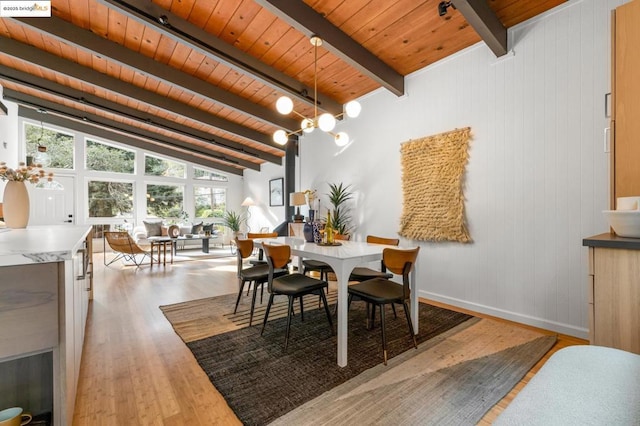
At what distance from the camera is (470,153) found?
310 centimetres

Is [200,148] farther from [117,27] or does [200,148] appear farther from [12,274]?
[12,274]

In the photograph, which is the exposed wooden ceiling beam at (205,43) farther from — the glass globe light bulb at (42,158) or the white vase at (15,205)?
the glass globe light bulb at (42,158)

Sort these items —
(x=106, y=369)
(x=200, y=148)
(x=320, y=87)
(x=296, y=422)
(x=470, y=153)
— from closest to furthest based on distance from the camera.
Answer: (x=296, y=422)
(x=106, y=369)
(x=470, y=153)
(x=320, y=87)
(x=200, y=148)

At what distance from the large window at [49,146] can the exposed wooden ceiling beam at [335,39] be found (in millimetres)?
7850

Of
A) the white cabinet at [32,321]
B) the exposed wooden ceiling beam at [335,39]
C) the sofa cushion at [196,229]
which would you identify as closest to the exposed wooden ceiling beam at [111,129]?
the sofa cushion at [196,229]

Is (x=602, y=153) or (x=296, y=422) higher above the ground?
(x=602, y=153)

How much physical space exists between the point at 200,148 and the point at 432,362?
770 cm

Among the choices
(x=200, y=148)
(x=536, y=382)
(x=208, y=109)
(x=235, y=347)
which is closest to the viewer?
(x=536, y=382)

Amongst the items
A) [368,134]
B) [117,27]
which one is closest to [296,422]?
[368,134]

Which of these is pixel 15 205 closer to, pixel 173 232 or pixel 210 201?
pixel 173 232

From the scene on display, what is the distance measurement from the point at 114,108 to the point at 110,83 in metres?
1.33

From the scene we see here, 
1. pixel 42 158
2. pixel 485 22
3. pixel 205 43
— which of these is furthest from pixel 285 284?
pixel 42 158

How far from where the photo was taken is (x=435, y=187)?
3.36m

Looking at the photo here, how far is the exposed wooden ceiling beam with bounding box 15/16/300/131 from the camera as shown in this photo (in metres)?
A: 3.12
